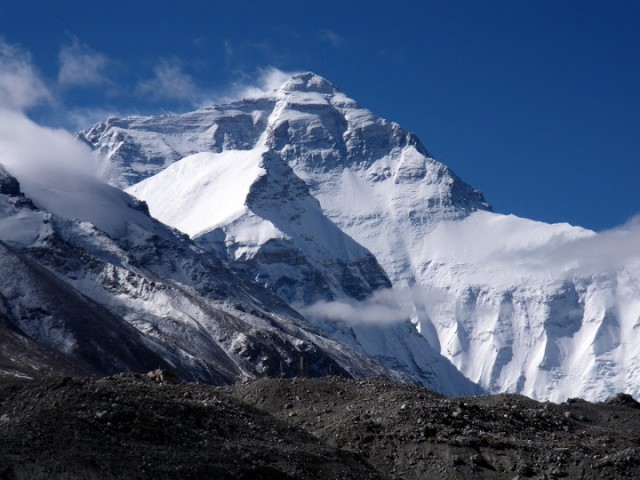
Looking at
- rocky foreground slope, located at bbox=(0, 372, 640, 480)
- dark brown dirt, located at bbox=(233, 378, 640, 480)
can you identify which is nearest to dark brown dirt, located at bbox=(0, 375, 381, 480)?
rocky foreground slope, located at bbox=(0, 372, 640, 480)

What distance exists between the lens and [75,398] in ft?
153

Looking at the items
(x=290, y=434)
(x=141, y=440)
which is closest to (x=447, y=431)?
(x=290, y=434)

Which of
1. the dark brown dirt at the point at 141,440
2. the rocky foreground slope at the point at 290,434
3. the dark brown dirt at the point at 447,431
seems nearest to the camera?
the dark brown dirt at the point at 141,440

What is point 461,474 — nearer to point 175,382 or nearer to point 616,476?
point 616,476

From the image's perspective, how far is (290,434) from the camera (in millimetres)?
51094

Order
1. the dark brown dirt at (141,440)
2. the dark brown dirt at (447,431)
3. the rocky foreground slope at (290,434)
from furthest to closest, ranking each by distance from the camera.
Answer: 1. the dark brown dirt at (447,431)
2. the rocky foreground slope at (290,434)
3. the dark brown dirt at (141,440)

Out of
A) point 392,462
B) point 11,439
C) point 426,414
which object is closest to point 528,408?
point 426,414

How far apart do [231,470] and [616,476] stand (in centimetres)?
1664

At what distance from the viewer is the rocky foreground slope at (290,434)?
43844mm

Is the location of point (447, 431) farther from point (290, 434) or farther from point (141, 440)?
point (141, 440)

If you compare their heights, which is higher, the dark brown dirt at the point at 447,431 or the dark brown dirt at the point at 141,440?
the dark brown dirt at the point at 447,431

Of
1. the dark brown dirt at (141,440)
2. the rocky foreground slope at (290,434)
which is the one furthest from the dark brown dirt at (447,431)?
the dark brown dirt at (141,440)

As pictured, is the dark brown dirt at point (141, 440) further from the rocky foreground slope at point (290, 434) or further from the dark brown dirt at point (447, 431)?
the dark brown dirt at point (447, 431)

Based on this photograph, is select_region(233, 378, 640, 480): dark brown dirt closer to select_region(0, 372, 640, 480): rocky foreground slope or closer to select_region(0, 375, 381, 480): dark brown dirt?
select_region(0, 372, 640, 480): rocky foreground slope
